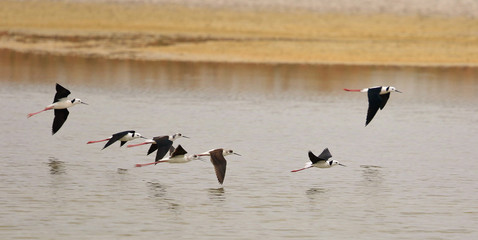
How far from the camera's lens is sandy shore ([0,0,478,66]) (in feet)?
119

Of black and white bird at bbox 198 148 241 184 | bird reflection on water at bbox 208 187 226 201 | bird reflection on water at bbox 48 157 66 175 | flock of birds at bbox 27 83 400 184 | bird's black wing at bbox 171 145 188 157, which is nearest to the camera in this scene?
bird reflection on water at bbox 208 187 226 201

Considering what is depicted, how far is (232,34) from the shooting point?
40875mm

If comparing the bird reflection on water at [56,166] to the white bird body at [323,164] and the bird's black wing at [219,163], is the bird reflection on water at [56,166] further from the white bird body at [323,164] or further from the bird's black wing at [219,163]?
the white bird body at [323,164]

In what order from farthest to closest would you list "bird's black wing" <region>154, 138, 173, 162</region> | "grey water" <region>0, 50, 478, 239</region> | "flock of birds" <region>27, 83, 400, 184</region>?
1. "bird's black wing" <region>154, 138, 173, 162</region>
2. "flock of birds" <region>27, 83, 400, 184</region>
3. "grey water" <region>0, 50, 478, 239</region>

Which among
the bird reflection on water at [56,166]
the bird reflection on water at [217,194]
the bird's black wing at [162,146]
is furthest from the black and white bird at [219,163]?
the bird reflection on water at [56,166]

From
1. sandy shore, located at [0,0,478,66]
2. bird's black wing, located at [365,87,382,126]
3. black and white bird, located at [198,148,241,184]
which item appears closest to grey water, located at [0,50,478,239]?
black and white bird, located at [198,148,241,184]

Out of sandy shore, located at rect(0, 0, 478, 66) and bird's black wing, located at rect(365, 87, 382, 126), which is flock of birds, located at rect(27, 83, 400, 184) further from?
sandy shore, located at rect(0, 0, 478, 66)

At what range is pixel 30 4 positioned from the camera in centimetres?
4578

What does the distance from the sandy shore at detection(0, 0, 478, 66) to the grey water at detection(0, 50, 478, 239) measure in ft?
17.9

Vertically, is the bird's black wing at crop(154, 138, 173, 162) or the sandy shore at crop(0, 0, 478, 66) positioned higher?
the sandy shore at crop(0, 0, 478, 66)

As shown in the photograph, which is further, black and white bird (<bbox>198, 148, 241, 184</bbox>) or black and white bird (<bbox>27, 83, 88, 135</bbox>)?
black and white bird (<bbox>27, 83, 88, 135</bbox>)

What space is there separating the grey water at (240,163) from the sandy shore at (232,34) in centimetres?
544

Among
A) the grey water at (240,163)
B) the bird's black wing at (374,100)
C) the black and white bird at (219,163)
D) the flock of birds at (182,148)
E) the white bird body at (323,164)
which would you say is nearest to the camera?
the grey water at (240,163)

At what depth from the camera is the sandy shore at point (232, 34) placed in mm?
36406
